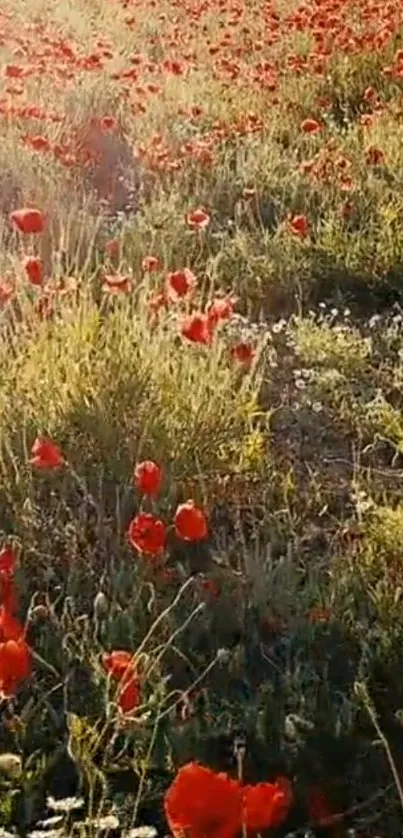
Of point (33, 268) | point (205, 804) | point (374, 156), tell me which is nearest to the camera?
point (205, 804)

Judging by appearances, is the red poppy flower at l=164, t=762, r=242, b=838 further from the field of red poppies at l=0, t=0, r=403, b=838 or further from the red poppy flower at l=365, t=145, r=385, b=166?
the red poppy flower at l=365, t=145, r=385, b=166

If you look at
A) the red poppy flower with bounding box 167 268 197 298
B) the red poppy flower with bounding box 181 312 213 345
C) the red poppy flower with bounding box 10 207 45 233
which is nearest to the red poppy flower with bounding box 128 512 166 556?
the red poppy flower with bounding box 181 312 213 345

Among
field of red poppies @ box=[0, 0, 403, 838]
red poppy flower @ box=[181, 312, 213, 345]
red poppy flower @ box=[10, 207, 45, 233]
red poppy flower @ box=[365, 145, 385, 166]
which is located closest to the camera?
field of red poppies @ box=[0, 0, 403, 838]

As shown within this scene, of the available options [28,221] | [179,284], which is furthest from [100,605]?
[28,221]

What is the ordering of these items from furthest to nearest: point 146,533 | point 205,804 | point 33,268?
point 33,268, point 146,533, point 205,804

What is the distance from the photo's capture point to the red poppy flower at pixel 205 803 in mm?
1425

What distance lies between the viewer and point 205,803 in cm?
143

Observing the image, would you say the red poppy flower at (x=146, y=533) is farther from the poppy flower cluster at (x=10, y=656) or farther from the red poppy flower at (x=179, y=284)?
the red poppy flower at (x=179, y=284)

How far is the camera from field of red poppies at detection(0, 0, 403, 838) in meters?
2.12

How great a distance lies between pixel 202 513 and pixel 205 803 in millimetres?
1265

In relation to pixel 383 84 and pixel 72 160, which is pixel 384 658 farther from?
pixel 383 84

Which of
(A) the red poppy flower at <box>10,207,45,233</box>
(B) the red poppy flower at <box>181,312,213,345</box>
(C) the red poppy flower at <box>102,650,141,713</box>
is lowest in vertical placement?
(C) the red poppy flower at <box>102,650,141,713</box>

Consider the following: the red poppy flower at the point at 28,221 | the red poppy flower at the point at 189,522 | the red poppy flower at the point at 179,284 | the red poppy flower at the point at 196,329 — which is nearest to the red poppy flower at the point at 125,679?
the red poppy flower at the point at 189,522

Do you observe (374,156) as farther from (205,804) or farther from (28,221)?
(205,804)
